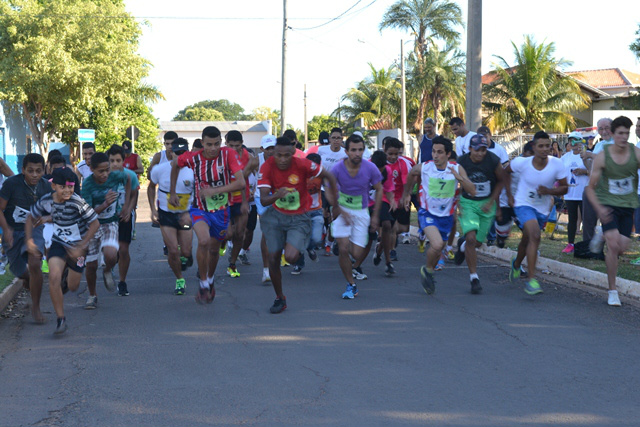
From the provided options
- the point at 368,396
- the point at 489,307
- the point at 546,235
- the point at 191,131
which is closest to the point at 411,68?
the point at 546,235

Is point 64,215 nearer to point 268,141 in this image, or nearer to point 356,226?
point 356,226

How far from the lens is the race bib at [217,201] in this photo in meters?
8.50

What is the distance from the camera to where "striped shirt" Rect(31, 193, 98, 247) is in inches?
291

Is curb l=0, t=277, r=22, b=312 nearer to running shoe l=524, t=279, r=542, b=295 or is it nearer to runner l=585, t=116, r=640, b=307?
running shoe l=524, t=279, r=542, b=295

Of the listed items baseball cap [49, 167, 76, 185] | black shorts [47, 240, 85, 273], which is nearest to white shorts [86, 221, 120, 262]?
black shorts [47, 240, 85, 273]

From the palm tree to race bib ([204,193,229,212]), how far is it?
34.7 metres

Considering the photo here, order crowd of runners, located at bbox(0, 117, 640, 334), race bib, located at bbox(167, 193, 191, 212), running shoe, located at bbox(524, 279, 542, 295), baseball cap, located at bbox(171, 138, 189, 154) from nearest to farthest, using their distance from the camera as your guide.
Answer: crowd of runners, located at bbox(0, 117, 640, 334)
running shoe, located at bbox(524, 279, 542, 295)
race bib, located at bbox(167, 193, 191, 212)
baseball cap, located at bbox(171, 138, 189, 154)

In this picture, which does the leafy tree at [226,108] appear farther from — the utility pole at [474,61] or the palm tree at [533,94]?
the utility pole at [474,61]

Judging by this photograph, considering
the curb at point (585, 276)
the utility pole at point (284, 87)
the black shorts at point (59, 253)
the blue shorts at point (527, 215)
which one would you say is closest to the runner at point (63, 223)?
the black shorts at point (59, 253)

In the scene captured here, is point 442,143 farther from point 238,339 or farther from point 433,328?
point 238,339

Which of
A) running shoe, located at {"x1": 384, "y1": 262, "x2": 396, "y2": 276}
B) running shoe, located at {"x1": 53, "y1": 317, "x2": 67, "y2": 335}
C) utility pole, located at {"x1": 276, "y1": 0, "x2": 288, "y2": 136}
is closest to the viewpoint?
running shoe, located at {"x1": 53, "y1": 317, "x2": 67, "y2": 335}

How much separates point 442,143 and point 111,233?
13.2 ft

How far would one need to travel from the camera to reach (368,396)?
524 centimetres

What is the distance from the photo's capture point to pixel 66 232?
7.41 metres
